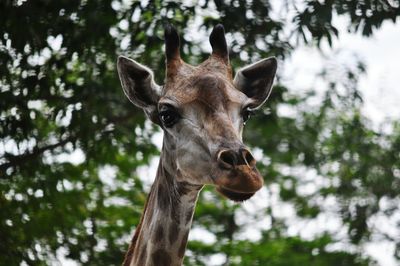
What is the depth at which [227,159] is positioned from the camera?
23.8ft

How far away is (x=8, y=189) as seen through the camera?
1222 centimetres

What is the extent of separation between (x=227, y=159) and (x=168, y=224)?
3.67ft

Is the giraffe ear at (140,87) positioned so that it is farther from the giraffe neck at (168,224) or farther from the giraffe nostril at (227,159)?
the giraffe nostril at (227,159)

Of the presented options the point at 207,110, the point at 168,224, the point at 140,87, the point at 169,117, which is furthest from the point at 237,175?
the point at 140,87

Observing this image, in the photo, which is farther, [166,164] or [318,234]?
[318,234]

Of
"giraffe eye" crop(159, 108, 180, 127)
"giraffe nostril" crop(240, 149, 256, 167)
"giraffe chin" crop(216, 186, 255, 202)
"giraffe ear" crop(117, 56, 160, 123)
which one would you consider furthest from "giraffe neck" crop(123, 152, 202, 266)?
"giraffe nostril" crop(240, 149, 256, 167)

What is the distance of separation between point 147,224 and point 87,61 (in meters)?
4.57

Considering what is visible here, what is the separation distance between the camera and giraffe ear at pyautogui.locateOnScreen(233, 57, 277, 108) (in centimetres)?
878

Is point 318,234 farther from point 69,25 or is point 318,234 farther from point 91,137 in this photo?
point 69,25

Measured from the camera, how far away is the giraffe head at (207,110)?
7.22 m

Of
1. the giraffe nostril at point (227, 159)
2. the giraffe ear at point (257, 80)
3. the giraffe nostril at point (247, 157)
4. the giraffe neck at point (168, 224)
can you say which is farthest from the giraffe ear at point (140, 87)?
the giraffe nostril at point (247, 157)

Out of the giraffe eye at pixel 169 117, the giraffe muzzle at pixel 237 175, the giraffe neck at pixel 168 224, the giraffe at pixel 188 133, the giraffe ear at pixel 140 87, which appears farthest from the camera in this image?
the giraffe ear at pixel 140 87

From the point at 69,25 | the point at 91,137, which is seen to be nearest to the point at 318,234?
the point at 91,137

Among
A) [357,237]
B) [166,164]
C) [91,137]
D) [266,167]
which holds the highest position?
[266,167]
